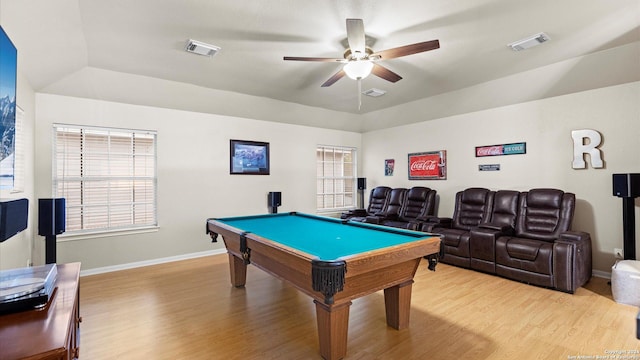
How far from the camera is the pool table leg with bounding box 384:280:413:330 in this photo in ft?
8.70

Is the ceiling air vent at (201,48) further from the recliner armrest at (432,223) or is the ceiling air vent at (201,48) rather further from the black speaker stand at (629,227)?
the black speaker stand at (629,227)

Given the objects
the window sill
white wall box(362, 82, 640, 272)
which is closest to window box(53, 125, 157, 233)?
the window sill

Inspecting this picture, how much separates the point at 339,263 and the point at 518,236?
3638 millimetres

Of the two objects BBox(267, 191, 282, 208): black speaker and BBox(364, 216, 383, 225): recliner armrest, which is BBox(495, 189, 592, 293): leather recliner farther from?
BBox(267, 191, 282, 208): black speaker

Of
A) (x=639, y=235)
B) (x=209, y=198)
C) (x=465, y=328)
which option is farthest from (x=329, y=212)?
(x=639, y=235)

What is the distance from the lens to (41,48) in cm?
301

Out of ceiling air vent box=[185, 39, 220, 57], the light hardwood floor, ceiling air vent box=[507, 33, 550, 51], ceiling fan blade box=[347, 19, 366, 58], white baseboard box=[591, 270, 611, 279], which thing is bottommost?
the light hardwood floor

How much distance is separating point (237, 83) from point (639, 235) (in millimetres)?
5946

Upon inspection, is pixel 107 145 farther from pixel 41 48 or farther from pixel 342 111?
pixel 342 111

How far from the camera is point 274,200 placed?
19.7 ft

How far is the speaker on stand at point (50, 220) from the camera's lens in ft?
10.7

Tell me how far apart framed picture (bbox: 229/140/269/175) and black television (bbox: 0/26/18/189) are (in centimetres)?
329

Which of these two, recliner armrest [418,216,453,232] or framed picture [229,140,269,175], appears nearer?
recliner armrest [418,216,453,232]

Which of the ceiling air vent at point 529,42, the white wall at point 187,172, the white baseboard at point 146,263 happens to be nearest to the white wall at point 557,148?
the ceiling air vent at point 529,42
